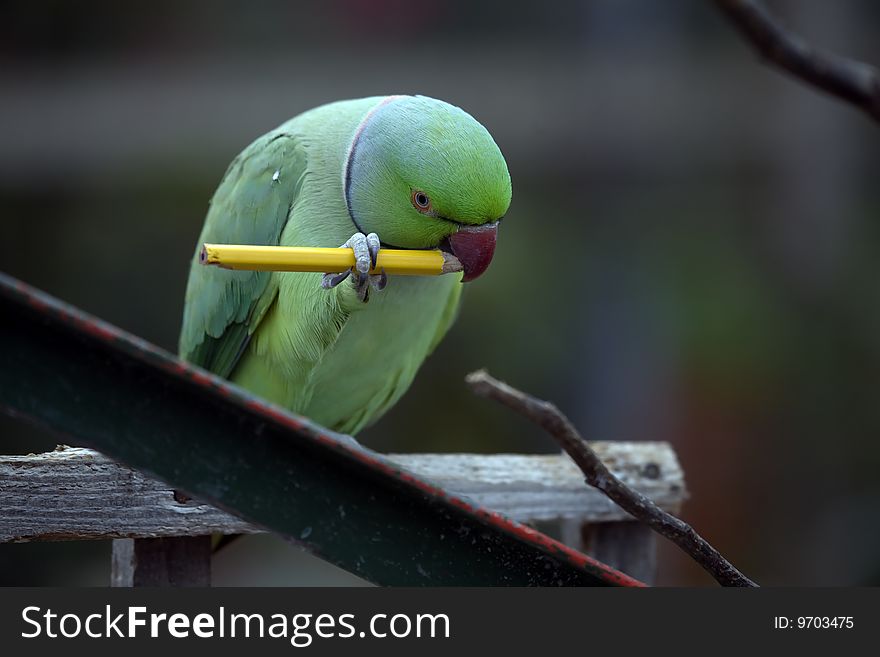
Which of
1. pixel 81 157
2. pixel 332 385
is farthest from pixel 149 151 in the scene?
pixel 332 385

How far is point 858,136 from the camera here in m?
5.14

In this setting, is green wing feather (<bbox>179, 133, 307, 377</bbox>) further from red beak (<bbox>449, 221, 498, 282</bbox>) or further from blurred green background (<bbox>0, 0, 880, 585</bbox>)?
blurred green background (<bbox>0, 0, 880, 585</bbox>)

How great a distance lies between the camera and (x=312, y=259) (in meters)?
1.23

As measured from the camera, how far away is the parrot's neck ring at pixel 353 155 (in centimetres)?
173

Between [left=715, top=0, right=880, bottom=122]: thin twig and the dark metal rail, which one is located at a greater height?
[left=715, top=0, right=880, bottom=122]: thin twig

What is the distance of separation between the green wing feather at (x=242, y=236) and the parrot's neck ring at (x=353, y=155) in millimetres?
163

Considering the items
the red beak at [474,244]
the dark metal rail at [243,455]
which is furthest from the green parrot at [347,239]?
the dark metal rail at [243,455]

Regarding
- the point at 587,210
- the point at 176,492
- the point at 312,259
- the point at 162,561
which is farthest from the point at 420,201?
the point at 587,210

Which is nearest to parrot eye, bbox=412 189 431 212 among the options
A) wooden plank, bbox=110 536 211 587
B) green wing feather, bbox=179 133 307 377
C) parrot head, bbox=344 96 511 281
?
parrot head, bbox=344 96 511 281

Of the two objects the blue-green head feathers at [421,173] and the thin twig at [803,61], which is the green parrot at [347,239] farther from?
the thin twig at [803,61]

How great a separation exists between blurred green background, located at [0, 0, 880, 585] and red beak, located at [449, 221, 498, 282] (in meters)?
2.74

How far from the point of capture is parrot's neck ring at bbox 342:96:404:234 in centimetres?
173

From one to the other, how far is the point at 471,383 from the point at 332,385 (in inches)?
37.3

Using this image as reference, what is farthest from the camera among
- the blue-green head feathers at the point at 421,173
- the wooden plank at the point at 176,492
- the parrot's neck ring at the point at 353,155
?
the parrot's neck ring at the point at 353,155
